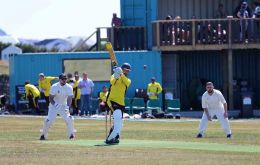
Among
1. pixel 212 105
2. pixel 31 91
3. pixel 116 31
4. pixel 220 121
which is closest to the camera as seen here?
pixel 220 121

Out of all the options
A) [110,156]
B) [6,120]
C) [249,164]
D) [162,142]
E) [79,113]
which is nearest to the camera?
[249,164]

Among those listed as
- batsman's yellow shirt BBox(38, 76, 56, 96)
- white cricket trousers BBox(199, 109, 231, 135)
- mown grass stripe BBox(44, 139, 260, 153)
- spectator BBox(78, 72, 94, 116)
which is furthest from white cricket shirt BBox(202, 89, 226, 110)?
spectator BBox(78, 72, 94, 116)

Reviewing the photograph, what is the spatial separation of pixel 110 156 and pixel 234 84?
2496cm

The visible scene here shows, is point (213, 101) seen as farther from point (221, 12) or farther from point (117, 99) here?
point (221, 12)

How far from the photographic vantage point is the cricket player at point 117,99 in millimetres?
23267

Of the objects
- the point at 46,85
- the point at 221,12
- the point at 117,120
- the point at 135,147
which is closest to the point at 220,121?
the point at 117,120

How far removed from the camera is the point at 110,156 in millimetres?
20328

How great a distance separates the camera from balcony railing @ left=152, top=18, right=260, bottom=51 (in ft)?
141

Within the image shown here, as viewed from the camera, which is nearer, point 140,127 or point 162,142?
point 162,142

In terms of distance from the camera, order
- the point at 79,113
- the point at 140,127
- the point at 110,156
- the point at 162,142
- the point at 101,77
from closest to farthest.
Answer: the point at 110,156, the point at 162,142, the point at 140,127, the point at 79,113, the point at 101,77

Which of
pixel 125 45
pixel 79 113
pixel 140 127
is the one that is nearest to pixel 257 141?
pixel 140 127

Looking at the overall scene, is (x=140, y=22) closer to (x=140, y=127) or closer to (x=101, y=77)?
(x=101, y=77)

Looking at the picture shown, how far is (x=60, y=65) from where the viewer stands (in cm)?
4475

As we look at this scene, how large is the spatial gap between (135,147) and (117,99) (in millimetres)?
1358
